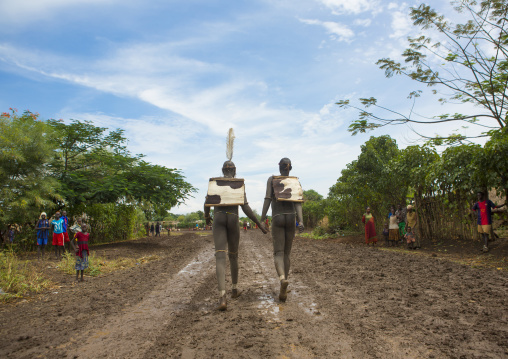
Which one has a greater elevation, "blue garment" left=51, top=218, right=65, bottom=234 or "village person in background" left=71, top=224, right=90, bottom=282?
"blue garment" left=51, top=218, right=65, bottom=234

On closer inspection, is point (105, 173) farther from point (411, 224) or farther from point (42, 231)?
point (411, 224)

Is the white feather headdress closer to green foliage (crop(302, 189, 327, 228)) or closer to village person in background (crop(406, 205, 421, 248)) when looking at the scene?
village person in background (crop(406, 205, 421, 248))

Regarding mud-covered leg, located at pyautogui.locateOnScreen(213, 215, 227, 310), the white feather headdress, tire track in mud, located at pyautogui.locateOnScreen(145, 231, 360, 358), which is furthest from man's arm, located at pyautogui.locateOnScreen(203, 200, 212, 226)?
the white feather headdress

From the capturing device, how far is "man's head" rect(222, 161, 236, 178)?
222 inches

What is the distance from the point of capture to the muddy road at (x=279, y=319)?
328 centimetres

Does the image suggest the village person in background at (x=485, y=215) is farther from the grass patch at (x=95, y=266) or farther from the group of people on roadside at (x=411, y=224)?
the grass patch at (x=95, y=266)

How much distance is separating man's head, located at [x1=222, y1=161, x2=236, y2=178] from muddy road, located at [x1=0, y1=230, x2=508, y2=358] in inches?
79.0

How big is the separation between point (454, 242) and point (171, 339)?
38.0 feet

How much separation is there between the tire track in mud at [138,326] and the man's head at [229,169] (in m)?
2.15

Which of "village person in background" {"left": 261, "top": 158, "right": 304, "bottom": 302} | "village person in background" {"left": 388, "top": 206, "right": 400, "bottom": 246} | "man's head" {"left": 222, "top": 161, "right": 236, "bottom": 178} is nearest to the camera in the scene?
"village person in background" {"left": 261, "top": 158, "right": 304, "bottom": 302}

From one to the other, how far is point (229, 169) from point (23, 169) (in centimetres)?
1292

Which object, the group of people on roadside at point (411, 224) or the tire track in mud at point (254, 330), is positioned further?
the group of people on roadside at point (411, 224)

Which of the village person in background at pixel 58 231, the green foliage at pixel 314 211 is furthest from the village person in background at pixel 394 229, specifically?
the green foliage at pixel 314 211

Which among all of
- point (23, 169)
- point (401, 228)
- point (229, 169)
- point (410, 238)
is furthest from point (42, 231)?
point (401, 228)
